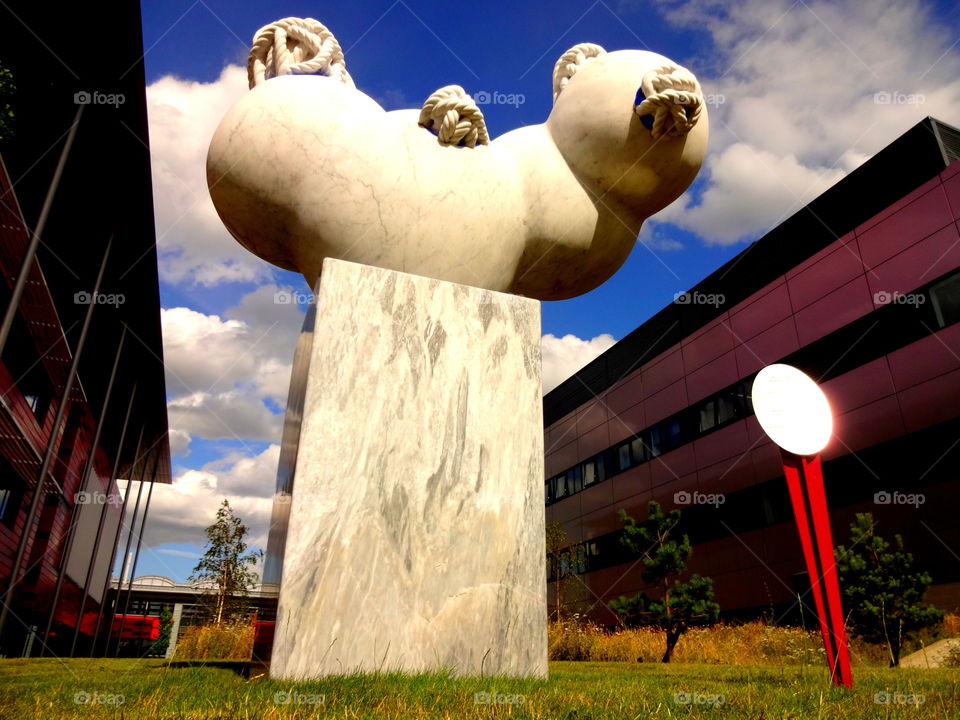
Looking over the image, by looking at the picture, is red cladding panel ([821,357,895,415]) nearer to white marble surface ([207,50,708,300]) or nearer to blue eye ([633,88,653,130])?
white marble surface ([207,50,708,300])

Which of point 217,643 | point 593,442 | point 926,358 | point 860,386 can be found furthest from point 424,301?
point 593,442

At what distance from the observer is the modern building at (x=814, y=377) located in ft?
52.2

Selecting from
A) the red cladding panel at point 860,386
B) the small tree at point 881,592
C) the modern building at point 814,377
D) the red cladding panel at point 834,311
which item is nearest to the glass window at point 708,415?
the modern building at point 814,377

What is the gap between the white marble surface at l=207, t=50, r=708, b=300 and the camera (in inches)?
194

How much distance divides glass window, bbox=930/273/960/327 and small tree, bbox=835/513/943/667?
6189 millimetres

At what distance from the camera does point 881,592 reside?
42.0ft

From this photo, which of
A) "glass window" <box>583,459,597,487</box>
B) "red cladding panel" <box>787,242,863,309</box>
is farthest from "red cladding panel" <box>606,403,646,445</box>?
"red cladding panel" <box>787,242,863,309</box>

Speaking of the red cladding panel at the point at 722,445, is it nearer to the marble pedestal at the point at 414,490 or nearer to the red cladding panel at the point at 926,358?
the red cladding panel at the point at 926,358

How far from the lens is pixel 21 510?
804 inches

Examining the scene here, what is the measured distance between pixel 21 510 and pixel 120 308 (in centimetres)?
783
